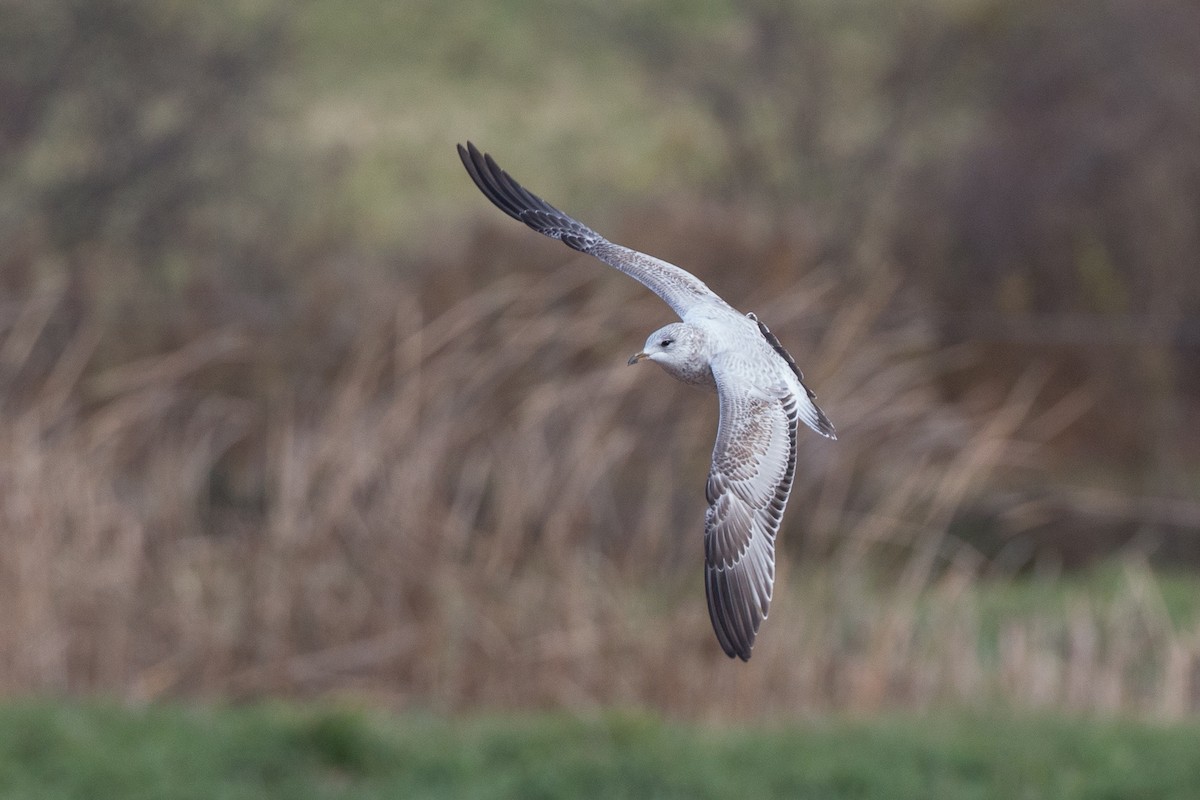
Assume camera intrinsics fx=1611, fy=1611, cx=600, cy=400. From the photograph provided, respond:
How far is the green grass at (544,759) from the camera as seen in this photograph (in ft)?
22.7

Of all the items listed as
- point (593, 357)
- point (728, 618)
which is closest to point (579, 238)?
point (728, 618)

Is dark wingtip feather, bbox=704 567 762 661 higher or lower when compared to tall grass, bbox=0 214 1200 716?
lower

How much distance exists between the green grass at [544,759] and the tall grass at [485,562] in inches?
14.5

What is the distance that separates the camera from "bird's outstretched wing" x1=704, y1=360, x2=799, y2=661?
4.17 feet

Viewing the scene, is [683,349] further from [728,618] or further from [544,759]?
[544,759]

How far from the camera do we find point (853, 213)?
1474 centimetres

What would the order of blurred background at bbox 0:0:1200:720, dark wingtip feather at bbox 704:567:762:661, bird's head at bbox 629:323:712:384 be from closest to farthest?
dark wingtip feather at bbox 704:567:762:661
bird's head at bbox 629:323:712:384
blurred background at bbox 0:0:1200:720

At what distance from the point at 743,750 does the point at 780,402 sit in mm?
5941

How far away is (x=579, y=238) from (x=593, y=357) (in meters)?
6.57

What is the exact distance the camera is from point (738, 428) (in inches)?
50.6

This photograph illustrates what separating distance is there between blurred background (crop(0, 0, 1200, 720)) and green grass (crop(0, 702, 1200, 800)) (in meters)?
0.44

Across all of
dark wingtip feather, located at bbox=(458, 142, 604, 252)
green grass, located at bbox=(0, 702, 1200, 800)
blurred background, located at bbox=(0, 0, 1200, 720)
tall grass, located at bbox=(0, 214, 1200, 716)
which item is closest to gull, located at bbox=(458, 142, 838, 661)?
dark wingtip feather, located at bbox=(458, 142, 604, 252)

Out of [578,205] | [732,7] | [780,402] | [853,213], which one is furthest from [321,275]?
[780,402]

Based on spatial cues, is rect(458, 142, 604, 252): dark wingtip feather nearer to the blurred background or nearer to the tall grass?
the blurred background
